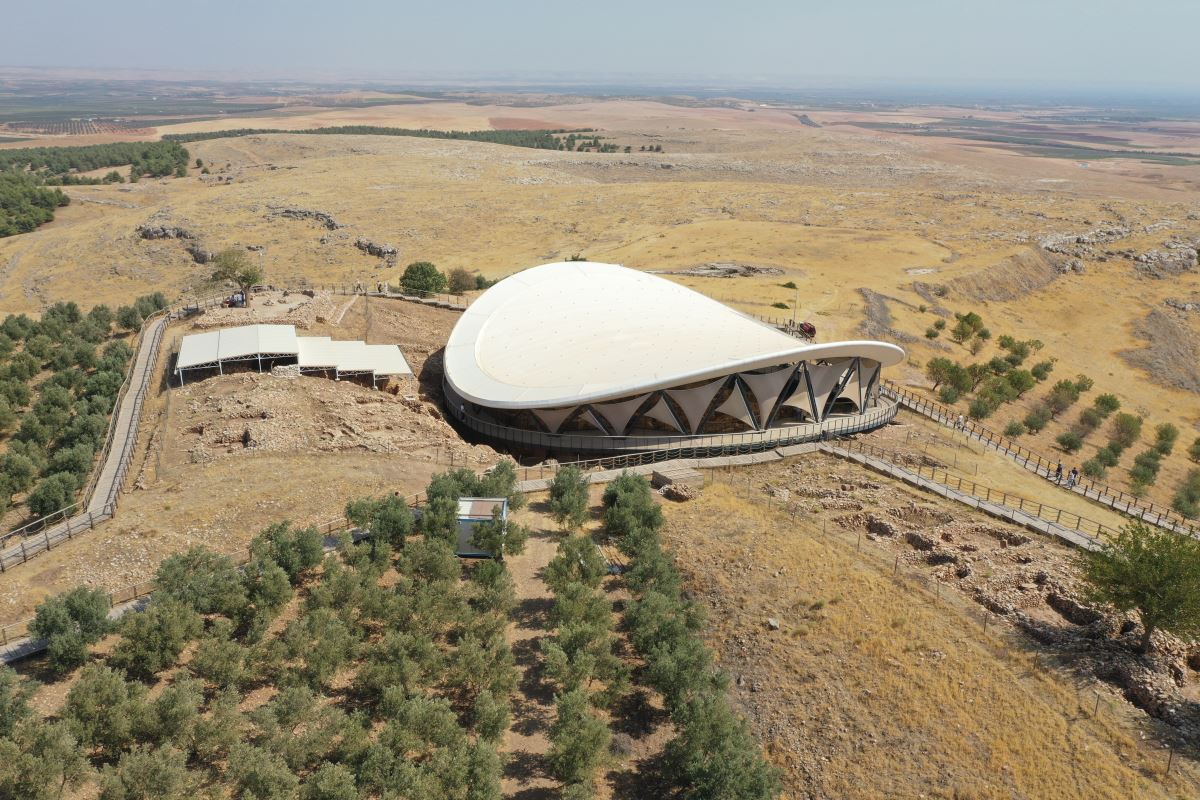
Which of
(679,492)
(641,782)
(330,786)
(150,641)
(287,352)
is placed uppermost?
(287,352)

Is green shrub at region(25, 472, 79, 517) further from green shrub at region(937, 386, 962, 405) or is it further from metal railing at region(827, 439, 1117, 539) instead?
green shrub at region(937, 386, 962, 405)

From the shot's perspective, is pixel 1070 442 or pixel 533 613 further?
pixel 1070 442

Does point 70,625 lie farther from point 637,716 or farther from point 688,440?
point 688,440

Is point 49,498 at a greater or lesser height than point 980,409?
greater

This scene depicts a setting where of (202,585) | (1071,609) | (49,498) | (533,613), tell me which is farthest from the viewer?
(49,498)

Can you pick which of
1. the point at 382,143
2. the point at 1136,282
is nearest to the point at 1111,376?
the point at 1136,282

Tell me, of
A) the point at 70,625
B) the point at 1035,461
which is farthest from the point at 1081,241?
the point at 70,625

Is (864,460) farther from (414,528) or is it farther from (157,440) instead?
(157,440)
